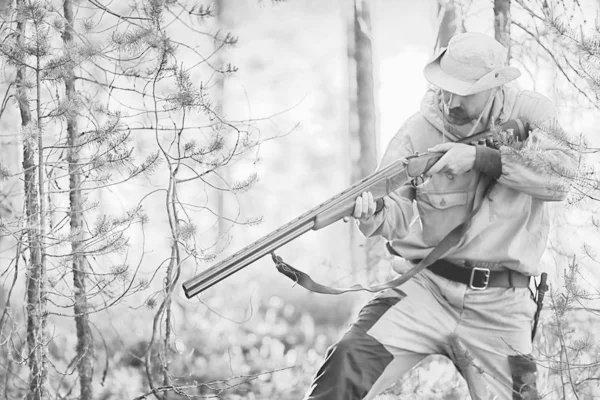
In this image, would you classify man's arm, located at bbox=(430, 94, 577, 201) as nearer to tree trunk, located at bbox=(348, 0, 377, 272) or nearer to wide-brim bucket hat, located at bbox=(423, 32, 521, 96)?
wide-brim bucket hat, located at bbox=(423, 32, 521, 96)

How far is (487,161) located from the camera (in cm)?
393

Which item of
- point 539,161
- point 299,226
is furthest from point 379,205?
point 539,161

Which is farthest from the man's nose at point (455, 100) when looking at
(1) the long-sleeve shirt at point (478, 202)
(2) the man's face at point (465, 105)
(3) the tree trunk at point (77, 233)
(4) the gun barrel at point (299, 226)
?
(3) the tree trunk at point (77, 233)

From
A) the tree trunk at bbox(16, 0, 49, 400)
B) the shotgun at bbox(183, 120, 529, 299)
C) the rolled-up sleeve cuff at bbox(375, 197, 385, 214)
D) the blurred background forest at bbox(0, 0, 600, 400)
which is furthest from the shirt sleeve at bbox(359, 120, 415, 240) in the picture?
the tree trunk at bbox(16, 0, 49, 400)

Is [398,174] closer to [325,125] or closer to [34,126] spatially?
[34,126]

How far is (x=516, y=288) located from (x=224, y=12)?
1062cm

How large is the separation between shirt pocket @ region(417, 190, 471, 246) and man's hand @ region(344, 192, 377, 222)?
401 millimetres

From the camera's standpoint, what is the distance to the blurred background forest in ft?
13.6

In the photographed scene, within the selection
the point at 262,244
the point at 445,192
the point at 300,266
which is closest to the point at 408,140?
the point at 445,192

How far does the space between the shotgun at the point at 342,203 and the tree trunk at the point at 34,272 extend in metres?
1.11

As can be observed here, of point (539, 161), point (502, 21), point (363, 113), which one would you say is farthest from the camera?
point (363, 113)

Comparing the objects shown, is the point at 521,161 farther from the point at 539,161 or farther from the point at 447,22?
the point at 447,22

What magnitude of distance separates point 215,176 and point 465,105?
8498 millimetres

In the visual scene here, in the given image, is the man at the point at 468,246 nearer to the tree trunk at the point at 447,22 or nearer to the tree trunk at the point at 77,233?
the tree trunk at the point at 77,233
